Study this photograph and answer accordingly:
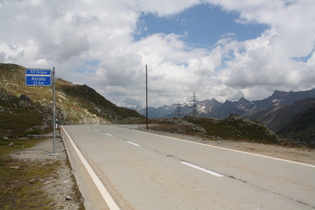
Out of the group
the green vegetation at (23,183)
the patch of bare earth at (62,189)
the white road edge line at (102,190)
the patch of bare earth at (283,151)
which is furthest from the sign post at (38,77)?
the patch of bare earth at (283,151)

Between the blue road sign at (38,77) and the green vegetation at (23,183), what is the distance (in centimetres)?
372

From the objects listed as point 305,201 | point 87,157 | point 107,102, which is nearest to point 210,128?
point 87,157

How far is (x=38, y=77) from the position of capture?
11.6 meters

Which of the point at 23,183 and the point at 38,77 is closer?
the point at 23,183

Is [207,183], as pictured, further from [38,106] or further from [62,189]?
[38,106]

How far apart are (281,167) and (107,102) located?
195843mm

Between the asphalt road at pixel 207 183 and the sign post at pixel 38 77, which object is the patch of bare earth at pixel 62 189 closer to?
the asphalt road at pixel 207 183

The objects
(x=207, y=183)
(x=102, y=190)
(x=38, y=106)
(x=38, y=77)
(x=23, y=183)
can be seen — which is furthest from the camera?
(x=38, y=106)

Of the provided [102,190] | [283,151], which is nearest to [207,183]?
Result: [102,190]

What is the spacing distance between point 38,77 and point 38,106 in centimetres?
7017

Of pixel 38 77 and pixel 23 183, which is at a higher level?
pixel 38 77

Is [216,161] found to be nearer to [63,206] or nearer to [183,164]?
[183,164]

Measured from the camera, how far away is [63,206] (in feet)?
16.3

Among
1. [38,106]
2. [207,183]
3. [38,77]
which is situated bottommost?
[207,183]
